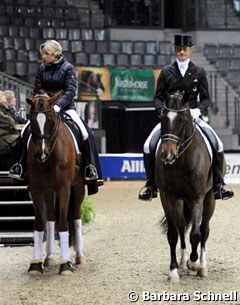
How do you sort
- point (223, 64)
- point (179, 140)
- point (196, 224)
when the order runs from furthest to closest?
point (223, 64) → point (196, 224) → point (179, 140)

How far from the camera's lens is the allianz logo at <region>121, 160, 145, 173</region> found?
1956 cm

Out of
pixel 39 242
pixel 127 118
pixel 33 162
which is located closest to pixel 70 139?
pixel 33 162

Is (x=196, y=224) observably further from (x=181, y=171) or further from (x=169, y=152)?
(x=169, y=152)

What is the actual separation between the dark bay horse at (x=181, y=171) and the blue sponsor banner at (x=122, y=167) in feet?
38.3

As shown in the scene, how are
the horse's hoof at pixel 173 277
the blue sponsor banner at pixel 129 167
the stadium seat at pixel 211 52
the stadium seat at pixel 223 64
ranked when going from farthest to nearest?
the stadium seat at pixel 211 52, the stadium seat at pixel 223 64, the blue sponsor banner at pixel 129 167, the horse's hoof at pixel 173 277

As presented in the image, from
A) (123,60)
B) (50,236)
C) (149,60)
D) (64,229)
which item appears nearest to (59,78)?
(64,229)

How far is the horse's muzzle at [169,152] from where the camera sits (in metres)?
7.08

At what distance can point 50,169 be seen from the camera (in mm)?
7961

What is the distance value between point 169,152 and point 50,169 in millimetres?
1506

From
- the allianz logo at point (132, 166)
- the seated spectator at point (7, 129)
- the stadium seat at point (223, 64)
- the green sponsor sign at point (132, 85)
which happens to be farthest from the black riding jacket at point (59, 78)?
the stadium seat at point (223, 64)

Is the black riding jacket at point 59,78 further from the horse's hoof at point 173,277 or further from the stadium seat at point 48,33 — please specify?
the stadium seat at point 48,33

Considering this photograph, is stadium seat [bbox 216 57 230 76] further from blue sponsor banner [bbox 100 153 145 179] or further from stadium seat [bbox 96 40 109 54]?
blue sponsor banner [bbox 100 153 145 179]

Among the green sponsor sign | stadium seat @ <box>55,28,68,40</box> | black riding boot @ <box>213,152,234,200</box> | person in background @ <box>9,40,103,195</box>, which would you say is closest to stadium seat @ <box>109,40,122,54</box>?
stadium seat @ <box>55,28,68,40</box>

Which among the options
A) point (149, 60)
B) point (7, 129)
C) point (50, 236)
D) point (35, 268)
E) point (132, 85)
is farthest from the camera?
point (149, 60)
